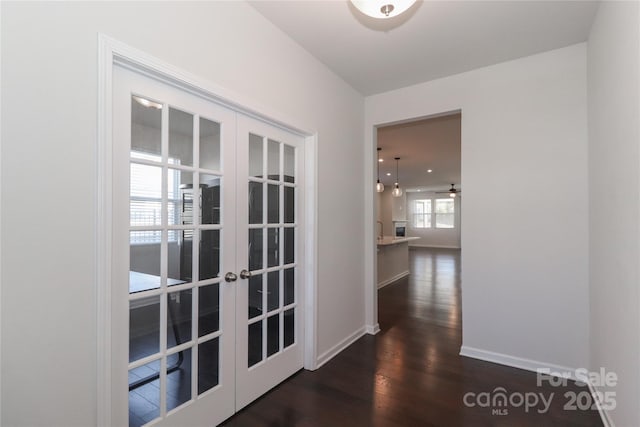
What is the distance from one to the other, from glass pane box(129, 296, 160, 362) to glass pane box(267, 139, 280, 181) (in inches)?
47.6

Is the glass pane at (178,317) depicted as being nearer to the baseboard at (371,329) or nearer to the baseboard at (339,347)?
the baseboard at (339,347)

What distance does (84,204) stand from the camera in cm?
129

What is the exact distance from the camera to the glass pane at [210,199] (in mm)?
1866

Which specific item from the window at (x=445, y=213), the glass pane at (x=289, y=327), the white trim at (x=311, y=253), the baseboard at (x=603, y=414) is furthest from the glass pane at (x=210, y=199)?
the window at (x=445, y=213)

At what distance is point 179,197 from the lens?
5.71ft

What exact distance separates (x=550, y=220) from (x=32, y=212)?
11.3ft

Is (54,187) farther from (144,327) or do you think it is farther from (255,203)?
(255,203)

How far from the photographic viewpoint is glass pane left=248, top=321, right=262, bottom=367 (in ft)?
7.18

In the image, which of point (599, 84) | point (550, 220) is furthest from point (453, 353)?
point (599, 84)

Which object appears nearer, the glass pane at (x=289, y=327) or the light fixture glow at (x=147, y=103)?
the light fixture glow at (x=147, y=103)

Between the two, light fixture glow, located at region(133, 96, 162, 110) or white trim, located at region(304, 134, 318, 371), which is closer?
light fixture glow, located at region(133, 96, 162, 110)

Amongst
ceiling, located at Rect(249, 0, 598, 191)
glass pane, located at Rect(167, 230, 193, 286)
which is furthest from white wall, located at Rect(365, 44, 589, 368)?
glass pane, located at Rect(167, 230, 193, 286)

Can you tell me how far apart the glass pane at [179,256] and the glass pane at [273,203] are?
71cm

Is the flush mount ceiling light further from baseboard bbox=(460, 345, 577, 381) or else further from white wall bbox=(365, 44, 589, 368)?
baseboard bbox=(460, 345, 577, 381)
